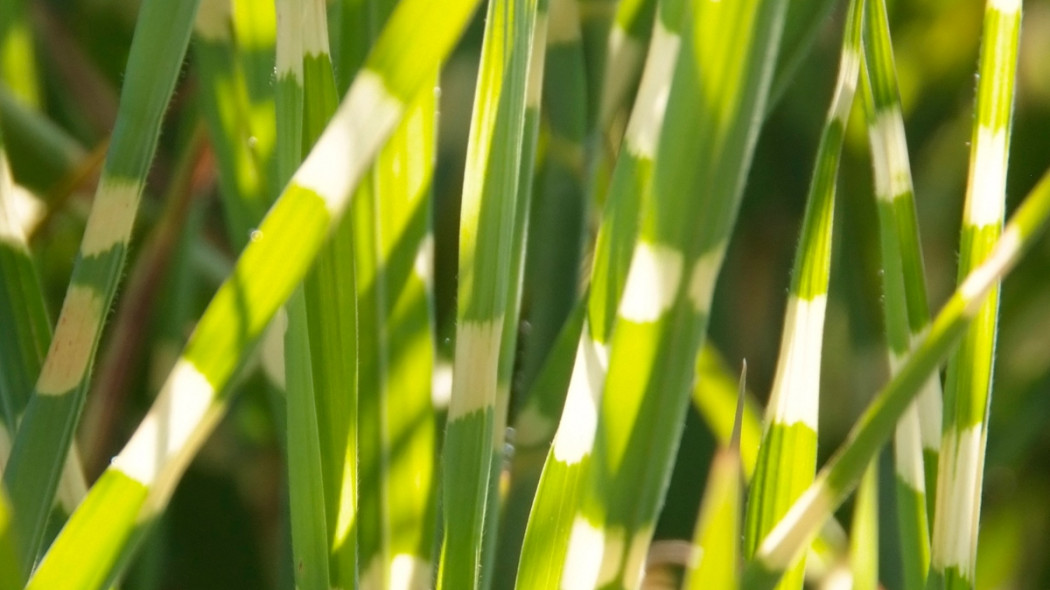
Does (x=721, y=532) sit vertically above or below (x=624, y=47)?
below

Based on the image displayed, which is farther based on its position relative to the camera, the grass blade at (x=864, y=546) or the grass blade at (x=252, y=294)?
the grass blade at (x=864, y=546)

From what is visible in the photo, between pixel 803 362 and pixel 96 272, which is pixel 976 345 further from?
pixel 96 272

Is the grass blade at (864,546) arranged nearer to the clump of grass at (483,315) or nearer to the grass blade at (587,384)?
the clump of grass at (483,315)

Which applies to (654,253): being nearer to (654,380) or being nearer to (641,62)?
(654,380)

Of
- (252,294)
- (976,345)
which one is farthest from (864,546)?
(252,294)

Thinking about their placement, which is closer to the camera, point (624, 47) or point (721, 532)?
point (721, 532)

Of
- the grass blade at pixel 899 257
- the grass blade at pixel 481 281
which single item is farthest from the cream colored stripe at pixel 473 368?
the grass blade at pixel 899 257
